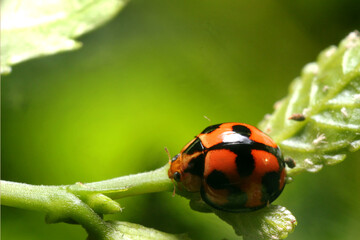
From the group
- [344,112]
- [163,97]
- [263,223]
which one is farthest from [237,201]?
[163,97]

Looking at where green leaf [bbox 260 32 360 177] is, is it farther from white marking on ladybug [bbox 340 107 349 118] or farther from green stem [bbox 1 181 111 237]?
green stem [bbox 1 181 111 237]

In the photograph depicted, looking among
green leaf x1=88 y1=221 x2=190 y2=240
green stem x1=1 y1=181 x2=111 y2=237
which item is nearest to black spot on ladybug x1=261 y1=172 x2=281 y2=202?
green leaf x1=88 y1=221 x2=190 y2=240

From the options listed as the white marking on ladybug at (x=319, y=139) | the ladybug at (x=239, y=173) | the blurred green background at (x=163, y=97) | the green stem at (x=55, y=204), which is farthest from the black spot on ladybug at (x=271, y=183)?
the blurred green background at (x=163, y=97)

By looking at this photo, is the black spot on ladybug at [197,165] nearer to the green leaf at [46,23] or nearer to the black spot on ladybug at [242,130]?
the black spot on ladybug at [242,130]

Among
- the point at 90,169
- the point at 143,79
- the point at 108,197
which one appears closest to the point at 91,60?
the point at 143,79

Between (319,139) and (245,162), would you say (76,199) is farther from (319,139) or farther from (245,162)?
(319,139)

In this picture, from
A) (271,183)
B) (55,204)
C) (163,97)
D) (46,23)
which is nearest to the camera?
(55,204)

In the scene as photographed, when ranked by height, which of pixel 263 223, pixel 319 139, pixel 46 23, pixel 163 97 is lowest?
pixel 263 223
